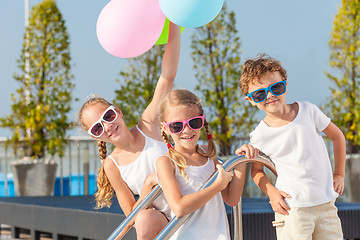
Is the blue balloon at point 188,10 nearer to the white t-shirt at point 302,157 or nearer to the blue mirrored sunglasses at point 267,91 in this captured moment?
the blue mirrored sunglasses at point 267,91

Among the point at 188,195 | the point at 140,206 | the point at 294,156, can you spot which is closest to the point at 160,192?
the point at 140,206

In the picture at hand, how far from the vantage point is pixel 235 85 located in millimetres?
10680

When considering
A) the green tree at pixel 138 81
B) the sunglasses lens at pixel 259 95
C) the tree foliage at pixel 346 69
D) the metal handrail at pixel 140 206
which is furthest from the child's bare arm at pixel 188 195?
the green tree at pixel 138 81

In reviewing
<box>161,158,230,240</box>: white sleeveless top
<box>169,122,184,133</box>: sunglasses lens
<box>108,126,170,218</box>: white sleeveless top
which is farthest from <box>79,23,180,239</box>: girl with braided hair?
<box>169,122,184,133</box>: sunglasses lens

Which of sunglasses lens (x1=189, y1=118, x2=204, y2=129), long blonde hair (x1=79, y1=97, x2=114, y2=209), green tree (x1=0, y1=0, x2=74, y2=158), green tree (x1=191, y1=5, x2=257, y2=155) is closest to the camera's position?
sunglasses lens (x1=189, y1=118, x2=204, y2=129)

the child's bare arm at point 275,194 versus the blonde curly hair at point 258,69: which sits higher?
the blonde curly hair at point 258,69

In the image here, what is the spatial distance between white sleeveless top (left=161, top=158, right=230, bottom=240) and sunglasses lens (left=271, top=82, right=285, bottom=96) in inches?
16.5

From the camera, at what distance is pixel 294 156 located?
2.53 m

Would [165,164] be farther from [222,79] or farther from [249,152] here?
[222,79]

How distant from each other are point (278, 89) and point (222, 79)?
8344 millimetres

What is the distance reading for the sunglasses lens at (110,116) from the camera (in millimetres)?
2648

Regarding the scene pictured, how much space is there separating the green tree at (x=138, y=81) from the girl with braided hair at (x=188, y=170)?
8713 millimetres

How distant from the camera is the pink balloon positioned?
2.70 meters

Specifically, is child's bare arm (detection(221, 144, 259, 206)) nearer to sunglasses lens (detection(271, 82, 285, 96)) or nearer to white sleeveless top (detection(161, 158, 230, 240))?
white sleeveless top (detection(161, 158, 230, 240))
